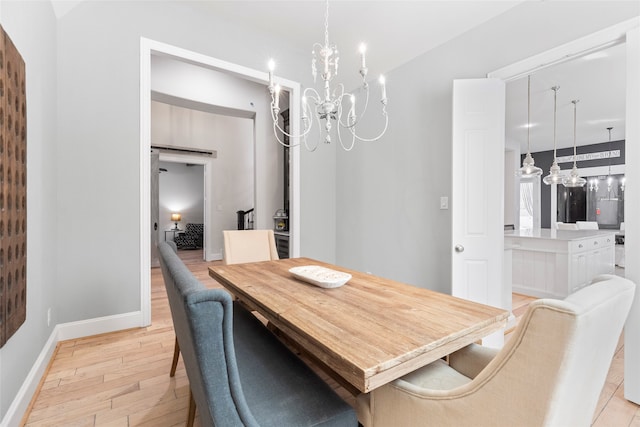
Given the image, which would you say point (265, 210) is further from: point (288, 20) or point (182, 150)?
point (288, 20)

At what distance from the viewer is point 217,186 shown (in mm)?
6414

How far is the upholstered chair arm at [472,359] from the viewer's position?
1101mm

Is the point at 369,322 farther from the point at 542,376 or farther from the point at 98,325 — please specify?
the point at 98,325

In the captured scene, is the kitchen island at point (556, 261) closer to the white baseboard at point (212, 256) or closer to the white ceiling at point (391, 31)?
the white ceiling at point (391, 31)

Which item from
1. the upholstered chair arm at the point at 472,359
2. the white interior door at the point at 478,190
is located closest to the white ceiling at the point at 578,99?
the white interior door at the point at 478,190

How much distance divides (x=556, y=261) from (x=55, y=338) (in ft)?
16.5

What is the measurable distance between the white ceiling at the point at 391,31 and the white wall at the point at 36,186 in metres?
0.62

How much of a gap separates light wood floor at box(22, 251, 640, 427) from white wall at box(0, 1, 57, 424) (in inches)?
7.8

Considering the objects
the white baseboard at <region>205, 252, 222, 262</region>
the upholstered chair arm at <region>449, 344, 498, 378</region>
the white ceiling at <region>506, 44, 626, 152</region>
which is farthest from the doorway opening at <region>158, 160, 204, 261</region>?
the upholstered chair arm at <region>449, 344, 498, 378</region>

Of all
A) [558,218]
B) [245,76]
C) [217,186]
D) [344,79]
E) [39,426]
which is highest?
[344,79]

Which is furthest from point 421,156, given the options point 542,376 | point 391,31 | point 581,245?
point 542,376

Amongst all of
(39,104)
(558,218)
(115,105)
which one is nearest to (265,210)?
(115,105)

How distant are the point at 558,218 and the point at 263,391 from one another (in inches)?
346

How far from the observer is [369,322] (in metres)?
1.08
